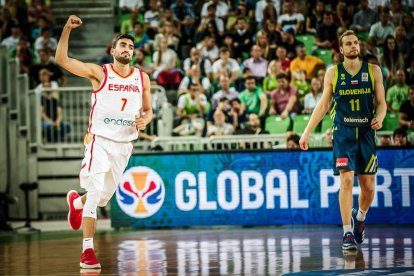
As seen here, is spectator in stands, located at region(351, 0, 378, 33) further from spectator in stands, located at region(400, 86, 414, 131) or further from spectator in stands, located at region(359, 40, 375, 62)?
spectator in stands, located at region(400, 86, 414, 131)

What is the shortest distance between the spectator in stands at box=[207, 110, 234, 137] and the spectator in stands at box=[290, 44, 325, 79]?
240 cm

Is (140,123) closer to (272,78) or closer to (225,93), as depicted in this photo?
(225,93)

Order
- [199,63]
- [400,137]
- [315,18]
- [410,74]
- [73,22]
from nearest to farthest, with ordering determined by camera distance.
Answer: [73,22]
[400,137]
[410,74]
[199,63]
[315,18]

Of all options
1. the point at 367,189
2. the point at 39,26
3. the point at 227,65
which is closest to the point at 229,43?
the point at 227,65

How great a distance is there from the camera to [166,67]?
21.0 metres

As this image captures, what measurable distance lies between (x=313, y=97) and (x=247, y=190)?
402 centimetres

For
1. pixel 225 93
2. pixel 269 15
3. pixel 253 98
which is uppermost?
pixel 269 15

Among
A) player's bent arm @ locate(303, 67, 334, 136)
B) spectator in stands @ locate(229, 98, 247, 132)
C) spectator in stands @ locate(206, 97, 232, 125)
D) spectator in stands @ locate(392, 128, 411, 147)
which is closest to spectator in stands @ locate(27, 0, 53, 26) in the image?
spectator in stands @ locate(206, 97, 232, 125)

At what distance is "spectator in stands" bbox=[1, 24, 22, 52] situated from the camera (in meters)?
22.6

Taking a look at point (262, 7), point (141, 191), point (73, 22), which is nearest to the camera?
point (73, 22)

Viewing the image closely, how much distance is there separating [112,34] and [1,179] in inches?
222

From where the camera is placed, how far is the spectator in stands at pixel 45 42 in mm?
22250

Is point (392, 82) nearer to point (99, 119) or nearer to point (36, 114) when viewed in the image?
point (36, 114)

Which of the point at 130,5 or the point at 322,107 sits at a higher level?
the point at 130,5
